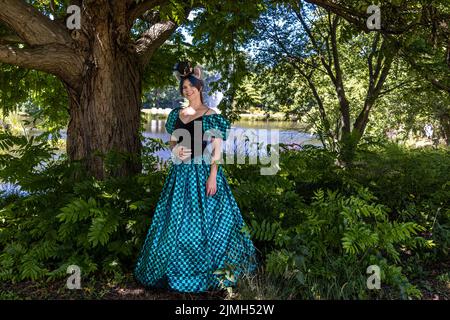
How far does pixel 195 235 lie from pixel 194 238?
3cm

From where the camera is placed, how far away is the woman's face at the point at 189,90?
3617 millimetres

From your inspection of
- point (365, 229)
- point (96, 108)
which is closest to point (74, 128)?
point (96, 108)

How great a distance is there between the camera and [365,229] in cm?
350

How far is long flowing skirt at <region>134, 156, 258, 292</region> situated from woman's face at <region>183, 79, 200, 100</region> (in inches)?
22.3

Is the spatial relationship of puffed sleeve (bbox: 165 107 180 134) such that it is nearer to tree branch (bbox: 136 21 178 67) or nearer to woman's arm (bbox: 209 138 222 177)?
woman's arm (bbox: 209 138 222 177)

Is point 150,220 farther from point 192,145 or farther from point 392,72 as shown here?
point 392,72

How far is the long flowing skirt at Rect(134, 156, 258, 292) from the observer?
141 inches

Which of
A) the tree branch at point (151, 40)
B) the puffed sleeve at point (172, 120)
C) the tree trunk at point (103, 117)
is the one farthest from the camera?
the tree branch at point (151, 40)

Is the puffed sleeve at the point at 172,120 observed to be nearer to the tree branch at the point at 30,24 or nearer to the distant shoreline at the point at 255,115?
the distant shoreline at the point at 255,115

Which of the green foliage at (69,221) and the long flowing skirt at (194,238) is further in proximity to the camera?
the green foliage at (69,221)

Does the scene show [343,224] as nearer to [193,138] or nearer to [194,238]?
[194,238]

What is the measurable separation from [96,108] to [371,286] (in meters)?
3.52

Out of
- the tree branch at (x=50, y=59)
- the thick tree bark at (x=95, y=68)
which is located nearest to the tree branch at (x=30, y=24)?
the thick tree bark at (x=95, y=68)

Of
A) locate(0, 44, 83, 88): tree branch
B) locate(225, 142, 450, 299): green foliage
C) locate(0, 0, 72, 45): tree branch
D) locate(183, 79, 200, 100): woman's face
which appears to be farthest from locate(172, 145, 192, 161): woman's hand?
locate(0, 0, 72, 45): tree branch
